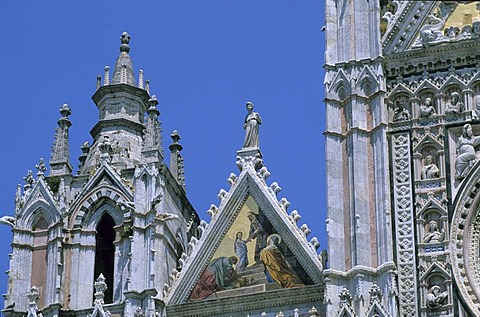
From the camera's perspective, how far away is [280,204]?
71.9ft

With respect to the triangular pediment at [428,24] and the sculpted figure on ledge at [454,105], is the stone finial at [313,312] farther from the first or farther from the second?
the triangular pediment at [428,24]

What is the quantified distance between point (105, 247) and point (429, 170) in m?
4.42

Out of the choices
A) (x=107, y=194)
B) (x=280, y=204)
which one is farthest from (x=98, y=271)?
(x=280, y=204)

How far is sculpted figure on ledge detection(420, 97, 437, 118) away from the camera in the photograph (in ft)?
Result: 71.5

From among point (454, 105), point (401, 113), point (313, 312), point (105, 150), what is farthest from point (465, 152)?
point (105, 150)

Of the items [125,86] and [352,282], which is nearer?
[352,282]

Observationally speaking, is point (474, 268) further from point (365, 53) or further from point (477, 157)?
point (365, 53)

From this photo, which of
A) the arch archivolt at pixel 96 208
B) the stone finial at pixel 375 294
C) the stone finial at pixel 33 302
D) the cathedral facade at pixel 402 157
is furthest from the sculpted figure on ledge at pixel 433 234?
the stone finial at pixel 33 302

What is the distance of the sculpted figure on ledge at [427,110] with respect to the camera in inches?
858

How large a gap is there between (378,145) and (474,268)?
6.43 ft

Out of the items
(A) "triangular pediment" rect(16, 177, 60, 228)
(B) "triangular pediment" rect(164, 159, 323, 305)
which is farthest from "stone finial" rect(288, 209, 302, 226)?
(A) "triangular pediment" rect(16, 177, 60, 228)

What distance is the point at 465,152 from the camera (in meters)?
21.3

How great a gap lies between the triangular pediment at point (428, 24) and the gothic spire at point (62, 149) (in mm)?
4379

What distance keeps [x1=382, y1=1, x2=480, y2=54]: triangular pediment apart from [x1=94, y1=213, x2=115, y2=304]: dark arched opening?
4.17 m
